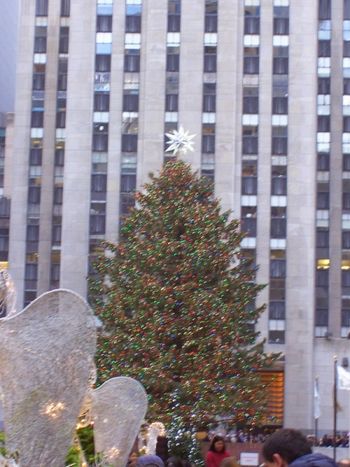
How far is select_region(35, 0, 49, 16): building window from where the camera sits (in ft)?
235

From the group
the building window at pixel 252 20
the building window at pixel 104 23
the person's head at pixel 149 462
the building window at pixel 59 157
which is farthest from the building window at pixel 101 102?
the person's head at pixel 149 462

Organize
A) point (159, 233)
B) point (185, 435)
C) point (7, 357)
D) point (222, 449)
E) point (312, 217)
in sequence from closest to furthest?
point (7, 357)
point (222, 449)
point (185, 435)
point (159, 233)
point (312, 217)

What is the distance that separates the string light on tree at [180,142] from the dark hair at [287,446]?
56.3 m

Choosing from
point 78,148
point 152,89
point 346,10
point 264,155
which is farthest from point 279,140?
point 78,148

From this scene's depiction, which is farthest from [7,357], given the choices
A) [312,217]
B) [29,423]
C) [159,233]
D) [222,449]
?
[312,217]

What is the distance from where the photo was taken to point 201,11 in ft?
230

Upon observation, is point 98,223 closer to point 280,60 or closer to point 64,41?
point 64,41

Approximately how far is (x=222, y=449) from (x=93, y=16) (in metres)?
54.8

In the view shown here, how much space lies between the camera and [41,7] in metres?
71.7

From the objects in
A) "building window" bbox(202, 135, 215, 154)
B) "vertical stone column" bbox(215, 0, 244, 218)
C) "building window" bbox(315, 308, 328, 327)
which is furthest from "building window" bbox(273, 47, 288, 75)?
"building window" bbox(315, 308, 328, 327)

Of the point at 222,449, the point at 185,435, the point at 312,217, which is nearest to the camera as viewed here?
the point at 222,449

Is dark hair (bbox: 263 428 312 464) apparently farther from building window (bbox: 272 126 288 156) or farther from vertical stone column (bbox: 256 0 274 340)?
building window (bbox: 272 126 288 156)

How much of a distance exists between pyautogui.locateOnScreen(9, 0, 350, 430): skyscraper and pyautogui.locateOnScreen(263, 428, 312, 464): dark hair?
60.2 meters

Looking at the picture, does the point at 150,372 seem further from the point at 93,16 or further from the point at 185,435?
the point at 93,16
